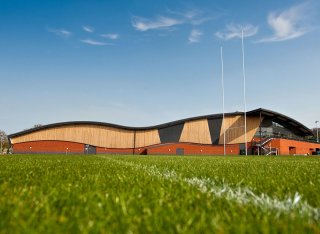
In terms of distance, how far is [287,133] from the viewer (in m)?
72.4

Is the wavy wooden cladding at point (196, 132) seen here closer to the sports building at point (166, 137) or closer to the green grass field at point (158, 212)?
the sports building at point (166, 137)

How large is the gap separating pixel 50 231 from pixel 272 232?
3.94ft

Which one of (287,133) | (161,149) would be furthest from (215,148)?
(287,133)

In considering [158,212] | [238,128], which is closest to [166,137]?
[238,128]

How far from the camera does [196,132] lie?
67.9 meters

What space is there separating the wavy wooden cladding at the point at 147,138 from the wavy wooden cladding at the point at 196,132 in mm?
5209

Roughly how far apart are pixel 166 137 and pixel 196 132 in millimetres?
6336

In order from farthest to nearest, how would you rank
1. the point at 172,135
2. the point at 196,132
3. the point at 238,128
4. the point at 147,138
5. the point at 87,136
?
the point at 172,135
the point at 196,132
the point at 147,138
the point at 87,136
the point at 238,128

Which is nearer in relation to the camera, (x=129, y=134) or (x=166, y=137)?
(x=129, y=134)

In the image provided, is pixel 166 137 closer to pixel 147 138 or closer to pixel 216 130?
pixel 147 138

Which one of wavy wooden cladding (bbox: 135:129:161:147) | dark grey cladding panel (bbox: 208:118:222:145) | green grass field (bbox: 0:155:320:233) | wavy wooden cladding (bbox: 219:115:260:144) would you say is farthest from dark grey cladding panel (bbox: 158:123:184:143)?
green grass field (bbox: 0:155:320:233)

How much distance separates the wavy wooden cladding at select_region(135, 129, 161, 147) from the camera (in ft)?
221

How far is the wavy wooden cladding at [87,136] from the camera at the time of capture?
66.2 metres

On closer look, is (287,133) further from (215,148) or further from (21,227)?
(21,227)
